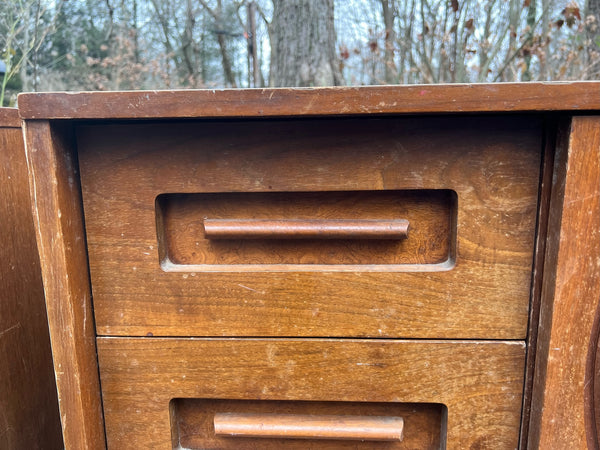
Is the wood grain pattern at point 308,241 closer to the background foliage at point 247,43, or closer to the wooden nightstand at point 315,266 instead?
the wooden nightstand at point 315,266

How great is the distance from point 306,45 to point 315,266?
1149 millimetres

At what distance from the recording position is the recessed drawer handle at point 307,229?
1.56ft

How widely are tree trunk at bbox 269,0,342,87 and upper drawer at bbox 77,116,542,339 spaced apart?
3.39ft

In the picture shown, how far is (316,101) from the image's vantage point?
1.33 feet

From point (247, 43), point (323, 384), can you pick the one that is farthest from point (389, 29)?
point (323, 384)

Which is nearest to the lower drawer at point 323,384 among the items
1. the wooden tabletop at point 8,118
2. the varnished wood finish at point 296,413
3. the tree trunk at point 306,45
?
the varnished wood finish at point 296,413

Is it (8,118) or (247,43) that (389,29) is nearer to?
(247,43)

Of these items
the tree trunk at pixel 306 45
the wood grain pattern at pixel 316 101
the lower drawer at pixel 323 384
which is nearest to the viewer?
the wood grain pattern at pixel 316 101

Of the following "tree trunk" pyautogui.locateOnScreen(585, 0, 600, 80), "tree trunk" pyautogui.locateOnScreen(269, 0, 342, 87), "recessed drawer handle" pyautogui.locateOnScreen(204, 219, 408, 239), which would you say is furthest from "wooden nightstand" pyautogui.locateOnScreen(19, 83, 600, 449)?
"tree trunk" pyautogui.locateOnScreen(585, 0, 600, 80)

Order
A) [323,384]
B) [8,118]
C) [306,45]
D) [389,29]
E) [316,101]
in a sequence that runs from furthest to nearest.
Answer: [389,29] < [306,45] < [8,118] < [323,384] < [316,101]

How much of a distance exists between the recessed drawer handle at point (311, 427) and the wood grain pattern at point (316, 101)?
1.30 ft

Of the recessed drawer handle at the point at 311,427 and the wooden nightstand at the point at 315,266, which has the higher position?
the wooden nightstand at the point at 315,266

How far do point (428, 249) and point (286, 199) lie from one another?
19 centimetres

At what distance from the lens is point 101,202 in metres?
0.48
